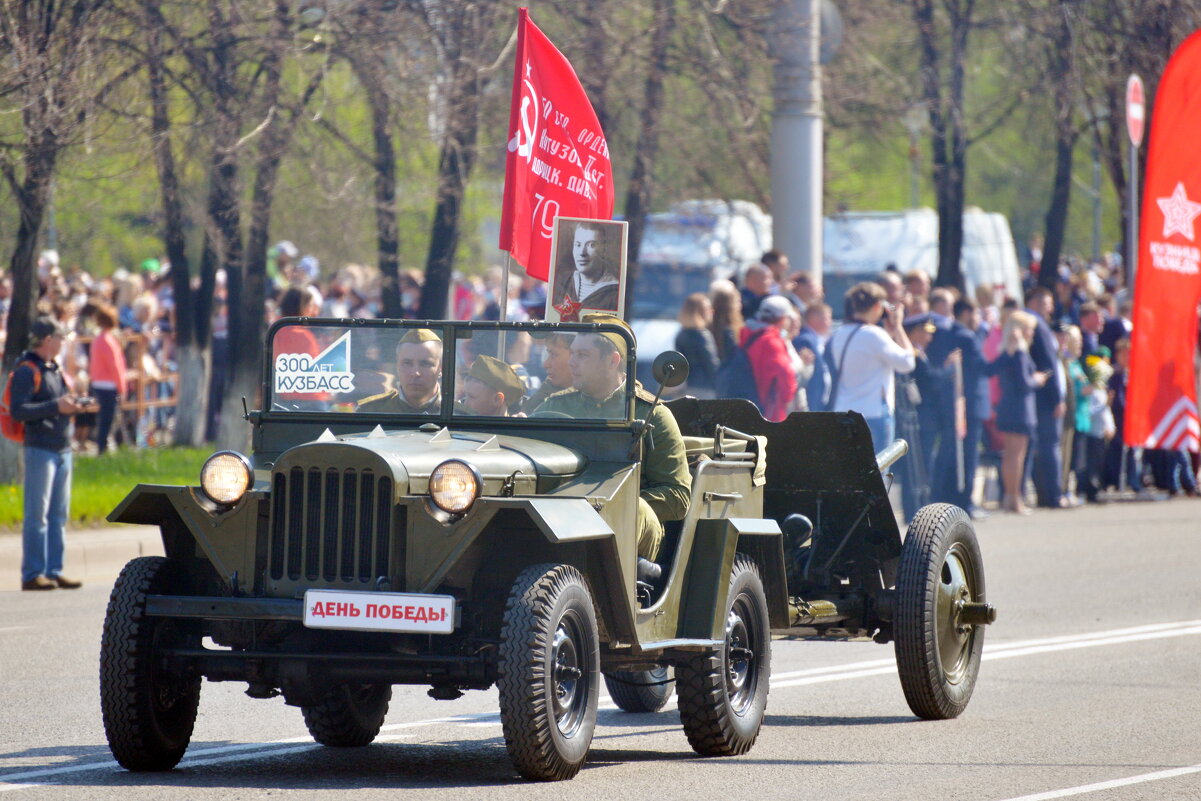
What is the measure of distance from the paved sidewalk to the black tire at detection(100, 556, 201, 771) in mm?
6585

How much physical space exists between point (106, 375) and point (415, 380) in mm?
12846

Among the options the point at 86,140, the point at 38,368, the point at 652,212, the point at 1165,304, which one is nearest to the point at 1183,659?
the point at 1165,304

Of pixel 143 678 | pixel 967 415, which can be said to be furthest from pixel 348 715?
pixel 967 415

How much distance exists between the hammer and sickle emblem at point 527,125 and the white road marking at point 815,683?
10.6 ft

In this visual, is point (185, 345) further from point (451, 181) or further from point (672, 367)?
point (672, 367)

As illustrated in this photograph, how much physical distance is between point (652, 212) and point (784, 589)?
17.5m

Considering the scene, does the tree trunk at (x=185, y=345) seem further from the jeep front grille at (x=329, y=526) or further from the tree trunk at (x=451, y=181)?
the jeep front grille at (x=329, y=526)

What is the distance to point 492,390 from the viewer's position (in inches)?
285

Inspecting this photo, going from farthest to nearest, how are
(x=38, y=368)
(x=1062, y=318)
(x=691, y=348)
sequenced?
(x=1062, y=318), (x=691, y=348), (x=38, y=368)

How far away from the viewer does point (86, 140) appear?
621 inches

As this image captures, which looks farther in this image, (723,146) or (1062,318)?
(1062,318)

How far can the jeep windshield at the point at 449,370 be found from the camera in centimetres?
718

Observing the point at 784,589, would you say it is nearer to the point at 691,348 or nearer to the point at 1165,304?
the point at 691,348

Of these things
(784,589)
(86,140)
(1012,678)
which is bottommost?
(1012,678)
